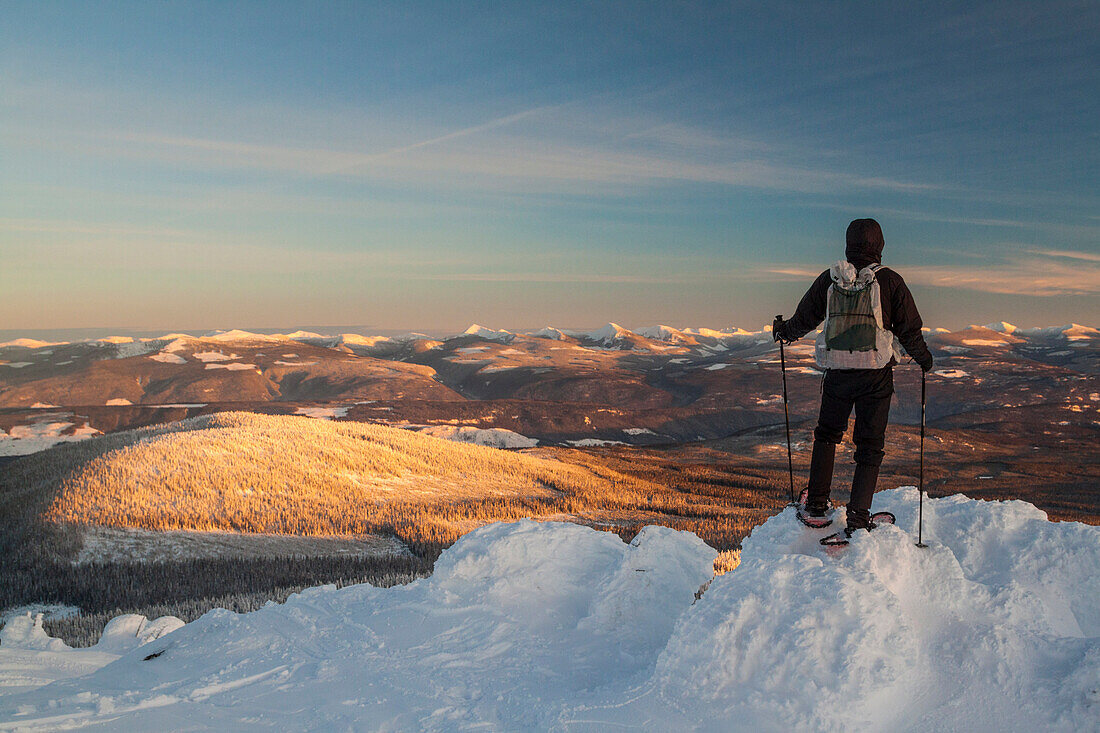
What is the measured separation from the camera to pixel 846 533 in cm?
600

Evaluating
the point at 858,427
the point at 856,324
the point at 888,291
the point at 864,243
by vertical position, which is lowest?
the point at 858,427

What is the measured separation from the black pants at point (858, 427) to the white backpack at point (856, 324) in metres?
0.21

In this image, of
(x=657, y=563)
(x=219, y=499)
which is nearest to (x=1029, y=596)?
(x=657, y=563)

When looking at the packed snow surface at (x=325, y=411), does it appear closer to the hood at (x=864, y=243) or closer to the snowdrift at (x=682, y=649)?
the snowdrift at (x=682, y=649)

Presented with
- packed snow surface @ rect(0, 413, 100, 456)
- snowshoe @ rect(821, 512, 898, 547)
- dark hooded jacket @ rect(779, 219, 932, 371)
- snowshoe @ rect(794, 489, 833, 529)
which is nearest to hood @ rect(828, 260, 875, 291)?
dark hooded jacket @ rect(779, 219, 932, 371)

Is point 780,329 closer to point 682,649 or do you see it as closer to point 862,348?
point 862,348

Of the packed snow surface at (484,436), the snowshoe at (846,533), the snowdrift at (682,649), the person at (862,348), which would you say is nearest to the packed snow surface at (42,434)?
the packed snow surface at (484,436)

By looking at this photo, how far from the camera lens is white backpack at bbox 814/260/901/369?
20.3ft

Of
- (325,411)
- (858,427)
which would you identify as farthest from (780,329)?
(325,411)

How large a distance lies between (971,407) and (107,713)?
134873 millimetres

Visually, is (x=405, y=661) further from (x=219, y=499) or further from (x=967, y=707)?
(x=219, y=499)

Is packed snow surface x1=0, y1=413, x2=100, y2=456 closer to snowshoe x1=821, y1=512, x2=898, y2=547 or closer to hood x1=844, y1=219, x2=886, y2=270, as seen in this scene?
snowshoe x1=821, y1=512, x2=898, y2=547

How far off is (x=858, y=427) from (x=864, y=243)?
1.86 meters

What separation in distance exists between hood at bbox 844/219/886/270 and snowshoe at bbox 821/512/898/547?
245 centimetres
